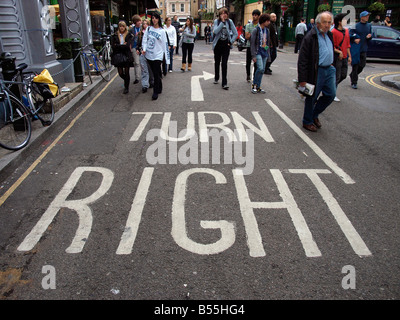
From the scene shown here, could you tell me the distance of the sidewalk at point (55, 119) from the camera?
4715mm

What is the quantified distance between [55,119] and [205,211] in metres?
4.43

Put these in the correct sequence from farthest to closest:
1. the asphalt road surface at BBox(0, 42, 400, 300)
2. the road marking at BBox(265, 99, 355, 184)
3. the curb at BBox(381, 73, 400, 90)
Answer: the curb at BBox(381, 73, 400, 90) < the road marking at BBox(265, 99, 355, 184) < the asphalt road surface at BBox(0, 42, 400, 300)

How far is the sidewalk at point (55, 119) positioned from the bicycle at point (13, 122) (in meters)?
0.12

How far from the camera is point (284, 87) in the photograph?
10.1 meters

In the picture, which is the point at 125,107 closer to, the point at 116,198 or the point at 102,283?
the point at 116,198

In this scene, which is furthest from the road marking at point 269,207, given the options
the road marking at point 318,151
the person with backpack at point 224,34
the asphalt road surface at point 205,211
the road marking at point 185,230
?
the person with backpack at point 224,34

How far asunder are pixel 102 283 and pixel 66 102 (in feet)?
20.4

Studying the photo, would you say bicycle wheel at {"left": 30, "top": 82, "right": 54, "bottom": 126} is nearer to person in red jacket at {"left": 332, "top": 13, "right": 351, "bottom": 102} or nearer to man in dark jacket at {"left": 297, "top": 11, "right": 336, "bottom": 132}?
man in dark jacket at {"left": 297, "top": 11, "right": 336, "bottom": 132}

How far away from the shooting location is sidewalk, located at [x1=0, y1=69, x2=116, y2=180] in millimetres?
→ 4715

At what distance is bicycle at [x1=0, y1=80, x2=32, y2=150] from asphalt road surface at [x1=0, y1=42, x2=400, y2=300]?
34 cm

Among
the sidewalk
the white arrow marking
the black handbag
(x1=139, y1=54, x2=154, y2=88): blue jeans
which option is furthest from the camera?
(x1=139, y1=54, x2=154, y2=88): blue jeans

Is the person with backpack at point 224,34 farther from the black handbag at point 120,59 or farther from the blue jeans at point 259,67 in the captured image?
the black handbag at point 120,59

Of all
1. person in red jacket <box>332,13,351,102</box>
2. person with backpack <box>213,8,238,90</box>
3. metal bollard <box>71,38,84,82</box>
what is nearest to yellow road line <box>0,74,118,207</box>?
metal bollard <box>71,38,84,82</box>
